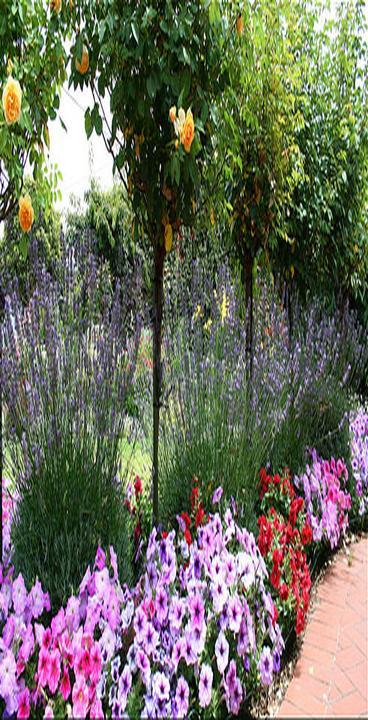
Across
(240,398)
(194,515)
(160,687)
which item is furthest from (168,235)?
(160,687)

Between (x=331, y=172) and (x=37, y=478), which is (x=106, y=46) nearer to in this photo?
(x=37, y=478)

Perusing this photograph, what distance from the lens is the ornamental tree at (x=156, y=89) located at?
2.25 meters

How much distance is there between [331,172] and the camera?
15.7 feet

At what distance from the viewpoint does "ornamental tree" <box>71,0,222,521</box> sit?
2254mm

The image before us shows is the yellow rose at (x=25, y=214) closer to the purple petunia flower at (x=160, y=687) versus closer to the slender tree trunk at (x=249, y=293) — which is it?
the purple petunia flower at (x=160, y=687)

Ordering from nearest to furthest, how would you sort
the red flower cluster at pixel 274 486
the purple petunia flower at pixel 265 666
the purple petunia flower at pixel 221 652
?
the purple petunia flower at pixel 221 652, the purple petunia flower at pixel 265 666, the red flower cluster at pixel 274 486

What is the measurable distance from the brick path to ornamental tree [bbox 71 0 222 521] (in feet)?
2.99

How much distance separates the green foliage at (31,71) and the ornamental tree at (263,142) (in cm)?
88

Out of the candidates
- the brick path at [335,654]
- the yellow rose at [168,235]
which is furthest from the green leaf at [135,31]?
the brick path at [335,654]

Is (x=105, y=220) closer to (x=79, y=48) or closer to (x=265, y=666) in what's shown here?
(x=79, y=48)

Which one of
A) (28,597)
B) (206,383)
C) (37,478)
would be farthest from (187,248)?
(28,597)

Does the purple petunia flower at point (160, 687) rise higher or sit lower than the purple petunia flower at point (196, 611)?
lower

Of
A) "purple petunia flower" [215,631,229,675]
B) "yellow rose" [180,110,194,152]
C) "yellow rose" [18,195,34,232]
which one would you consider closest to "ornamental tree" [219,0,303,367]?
"yellow rose" [180,110,194,152]

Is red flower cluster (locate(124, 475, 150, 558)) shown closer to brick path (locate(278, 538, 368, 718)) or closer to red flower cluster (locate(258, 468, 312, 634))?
red flower cluster (locate(258, 468, 312, 634))
